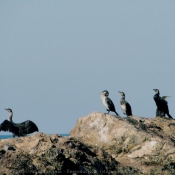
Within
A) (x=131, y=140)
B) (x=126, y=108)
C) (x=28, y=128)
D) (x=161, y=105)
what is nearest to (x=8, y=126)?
(x=28, y=128)

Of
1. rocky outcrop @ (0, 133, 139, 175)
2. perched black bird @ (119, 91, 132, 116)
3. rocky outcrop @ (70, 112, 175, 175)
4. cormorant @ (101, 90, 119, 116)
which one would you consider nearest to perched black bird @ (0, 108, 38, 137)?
cormorant @ (101, 90, 119, 116)

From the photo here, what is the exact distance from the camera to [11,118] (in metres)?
27.8

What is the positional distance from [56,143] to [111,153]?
10.1 feet

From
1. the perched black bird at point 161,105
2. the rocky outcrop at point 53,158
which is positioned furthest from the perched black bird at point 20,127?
the rocky outcrop at point 53,158

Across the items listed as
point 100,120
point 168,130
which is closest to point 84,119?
point 100,120

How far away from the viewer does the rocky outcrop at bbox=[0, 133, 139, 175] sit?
14.6 metres

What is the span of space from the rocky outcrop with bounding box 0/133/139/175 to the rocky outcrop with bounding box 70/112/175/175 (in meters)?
1.15

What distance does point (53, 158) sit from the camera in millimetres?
15125

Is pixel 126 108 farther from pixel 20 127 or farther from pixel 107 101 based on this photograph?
pixel 20 127

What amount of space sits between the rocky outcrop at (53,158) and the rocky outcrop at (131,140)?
1145mm

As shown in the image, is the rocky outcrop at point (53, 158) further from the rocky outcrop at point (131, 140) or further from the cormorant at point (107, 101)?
the cormorant at point (107, 101)

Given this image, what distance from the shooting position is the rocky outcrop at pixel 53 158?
14617 mm

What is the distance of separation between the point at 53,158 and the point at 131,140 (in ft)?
13.9

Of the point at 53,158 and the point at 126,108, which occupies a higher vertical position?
the point at 126,108
